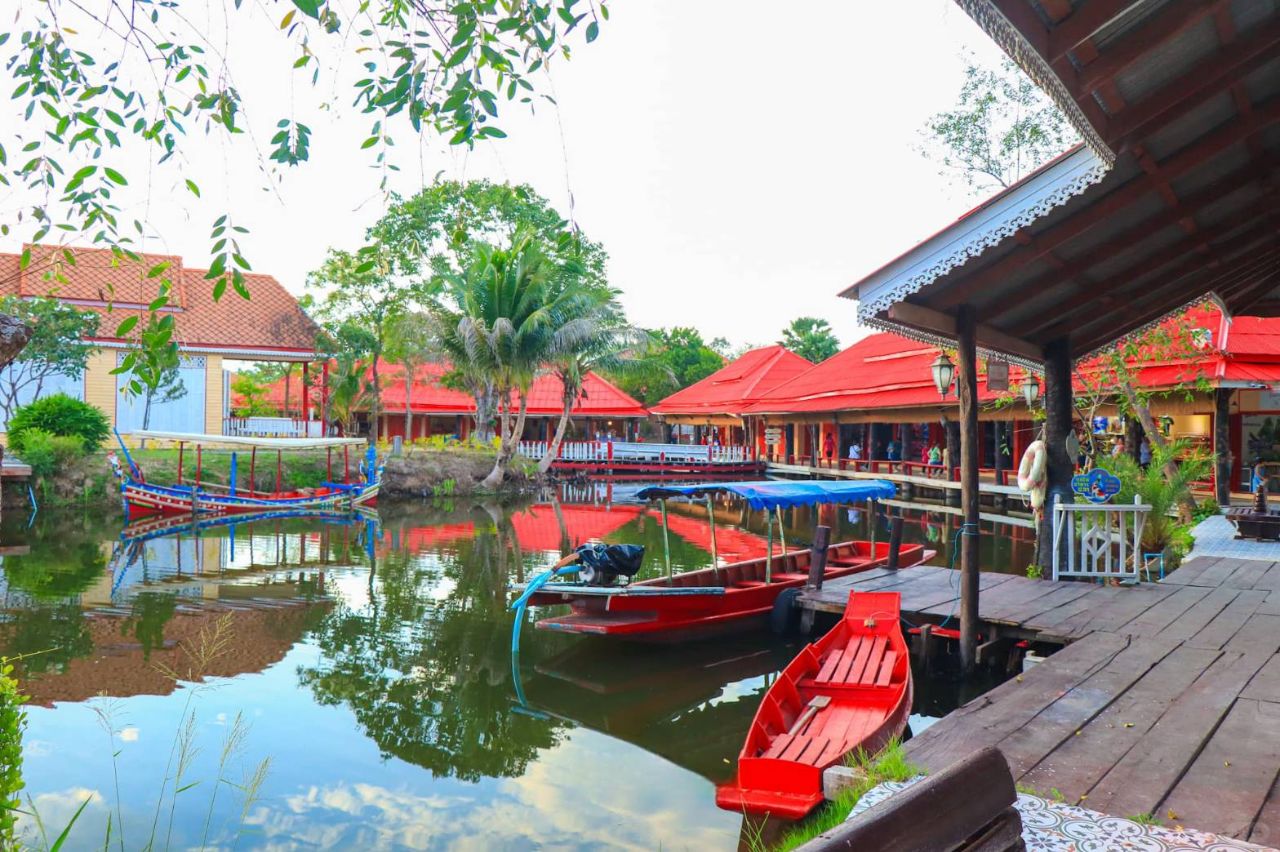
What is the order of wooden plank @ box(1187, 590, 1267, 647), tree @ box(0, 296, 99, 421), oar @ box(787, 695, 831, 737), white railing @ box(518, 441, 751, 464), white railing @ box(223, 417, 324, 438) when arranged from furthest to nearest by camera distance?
white railing @ box(518, 441, 751, 464) → white railing @ box(223, 417, 324, 438) → tree @ box(0, 296, 99, 421) → wooden plank @ box(1187, 590, 1267, 647) → oar @ box(787, 695, 831, 737)

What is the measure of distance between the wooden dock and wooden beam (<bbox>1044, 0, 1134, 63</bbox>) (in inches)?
117

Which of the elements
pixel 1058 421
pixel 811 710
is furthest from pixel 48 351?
pixel 1058 421

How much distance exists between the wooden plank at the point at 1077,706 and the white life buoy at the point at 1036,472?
106 inches

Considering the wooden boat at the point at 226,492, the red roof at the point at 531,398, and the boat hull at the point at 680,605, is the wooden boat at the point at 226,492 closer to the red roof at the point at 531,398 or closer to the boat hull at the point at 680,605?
the red roof at the point at 531,398

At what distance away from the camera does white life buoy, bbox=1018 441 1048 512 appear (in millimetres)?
8383

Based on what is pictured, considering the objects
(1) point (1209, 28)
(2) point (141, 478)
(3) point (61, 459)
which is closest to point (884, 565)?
(1) point (1209, 28)

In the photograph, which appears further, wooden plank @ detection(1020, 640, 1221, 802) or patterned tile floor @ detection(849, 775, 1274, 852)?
wooden plank @ detection(1020, 640, 1221, 802)

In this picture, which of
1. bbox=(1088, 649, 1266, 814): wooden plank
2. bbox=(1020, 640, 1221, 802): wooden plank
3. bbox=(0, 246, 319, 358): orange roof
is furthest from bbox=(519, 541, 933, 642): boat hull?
bbox=(0, 246, 319, 358): orange roof

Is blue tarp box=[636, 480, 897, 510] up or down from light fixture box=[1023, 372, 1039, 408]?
down

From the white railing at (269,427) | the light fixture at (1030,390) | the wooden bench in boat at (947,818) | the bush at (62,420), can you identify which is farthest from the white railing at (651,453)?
the wooden bench in boat at (947,818)

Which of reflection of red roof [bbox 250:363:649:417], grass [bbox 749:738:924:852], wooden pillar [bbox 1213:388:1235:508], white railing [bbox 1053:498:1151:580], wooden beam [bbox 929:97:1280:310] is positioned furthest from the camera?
reflection of red roof [bbox 250:363:649:417]

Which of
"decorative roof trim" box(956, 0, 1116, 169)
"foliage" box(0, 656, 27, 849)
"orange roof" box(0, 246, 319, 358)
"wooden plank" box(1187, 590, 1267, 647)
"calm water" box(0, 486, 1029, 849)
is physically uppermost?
"orange roof" box(0, 246, 319, 358)

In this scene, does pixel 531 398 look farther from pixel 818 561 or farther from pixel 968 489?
pixel 968 489

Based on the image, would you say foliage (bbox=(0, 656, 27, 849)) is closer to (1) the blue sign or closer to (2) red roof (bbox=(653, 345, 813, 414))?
(1) the blue sign
